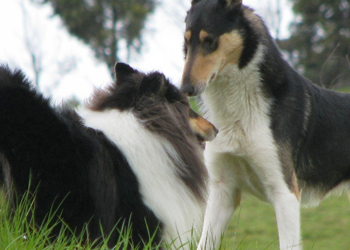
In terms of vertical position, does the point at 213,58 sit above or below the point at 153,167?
above

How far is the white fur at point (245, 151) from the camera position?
4.66m

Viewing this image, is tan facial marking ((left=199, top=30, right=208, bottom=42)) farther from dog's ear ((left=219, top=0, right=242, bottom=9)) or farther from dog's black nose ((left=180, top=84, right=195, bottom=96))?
dog's black nose ((left=180, top=84, right=195, bottom=96))

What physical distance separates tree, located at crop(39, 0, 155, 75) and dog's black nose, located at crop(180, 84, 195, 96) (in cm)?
2188

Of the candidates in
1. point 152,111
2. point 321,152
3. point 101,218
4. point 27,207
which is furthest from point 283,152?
point 27,207

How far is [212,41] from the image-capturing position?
4.55 meters

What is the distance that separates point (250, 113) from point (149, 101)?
51.9 inches

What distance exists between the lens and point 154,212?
3.52 metres

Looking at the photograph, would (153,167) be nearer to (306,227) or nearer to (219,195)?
(219,195)

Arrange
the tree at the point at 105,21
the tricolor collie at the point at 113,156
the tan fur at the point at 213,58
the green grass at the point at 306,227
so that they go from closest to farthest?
the tricolor collie at the point at 113,156 → the tan fur at the point at 213,58 → the green grass at the point at 306,227 → the tree at the point at 105,21

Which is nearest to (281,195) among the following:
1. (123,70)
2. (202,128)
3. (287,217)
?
(287,217)

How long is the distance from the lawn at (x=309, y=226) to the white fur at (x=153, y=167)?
3.54 metres

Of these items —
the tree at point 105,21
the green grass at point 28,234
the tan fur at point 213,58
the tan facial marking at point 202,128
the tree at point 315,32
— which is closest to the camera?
the green grass at point 28,234

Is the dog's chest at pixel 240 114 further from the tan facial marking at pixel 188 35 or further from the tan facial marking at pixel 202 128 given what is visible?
the tan facial marking at pixel 202 128

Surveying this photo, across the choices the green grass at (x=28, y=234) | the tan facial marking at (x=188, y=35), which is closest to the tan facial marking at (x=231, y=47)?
the tan facial marking at (x=188, y=35)
